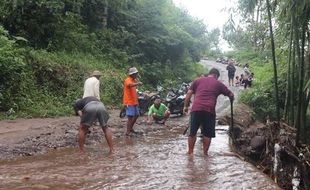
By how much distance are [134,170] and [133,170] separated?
0.01m

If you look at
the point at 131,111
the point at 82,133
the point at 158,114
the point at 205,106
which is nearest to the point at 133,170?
the point at 82,133

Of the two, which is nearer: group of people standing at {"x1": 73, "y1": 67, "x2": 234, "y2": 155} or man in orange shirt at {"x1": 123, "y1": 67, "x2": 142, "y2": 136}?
group of people standing at {"x1": 73, "y1": 67, "x2": 234, "y2": 155}

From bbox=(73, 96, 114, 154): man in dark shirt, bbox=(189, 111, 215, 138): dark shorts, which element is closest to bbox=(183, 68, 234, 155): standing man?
bbox=(189, 111, 215, 138): dark shorts

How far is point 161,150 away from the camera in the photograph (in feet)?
29.1

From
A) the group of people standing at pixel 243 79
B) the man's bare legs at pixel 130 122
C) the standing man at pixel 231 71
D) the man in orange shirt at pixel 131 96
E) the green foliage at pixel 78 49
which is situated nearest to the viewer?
the man in orange shirt at pixel 131 96

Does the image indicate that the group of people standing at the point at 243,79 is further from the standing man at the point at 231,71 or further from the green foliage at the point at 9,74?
the green foliage at the point at 9,74

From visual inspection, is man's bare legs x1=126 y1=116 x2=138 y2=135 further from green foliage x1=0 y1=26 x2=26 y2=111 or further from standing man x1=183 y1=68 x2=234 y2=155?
green foliage x1=0 y1=26 x2=26 y2=111

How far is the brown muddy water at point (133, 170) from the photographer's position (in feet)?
19.4

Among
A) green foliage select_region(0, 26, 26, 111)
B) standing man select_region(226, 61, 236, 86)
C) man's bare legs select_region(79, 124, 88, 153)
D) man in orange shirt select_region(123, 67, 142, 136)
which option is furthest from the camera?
standing man select_region(226, 61, 236, 86)

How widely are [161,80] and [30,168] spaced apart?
1695 cm

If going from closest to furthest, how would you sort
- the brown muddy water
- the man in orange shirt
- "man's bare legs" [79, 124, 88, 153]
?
the brown muddy water < "man's bare legs" [79, 124, 88, 153] < the man in orange shirt

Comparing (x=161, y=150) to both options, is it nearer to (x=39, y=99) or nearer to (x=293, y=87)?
(x=293, y=87)

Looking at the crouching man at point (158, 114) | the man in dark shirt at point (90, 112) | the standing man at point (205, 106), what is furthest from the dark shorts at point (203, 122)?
the crouching man at point (158, 114)

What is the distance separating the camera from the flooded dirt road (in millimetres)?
5930
